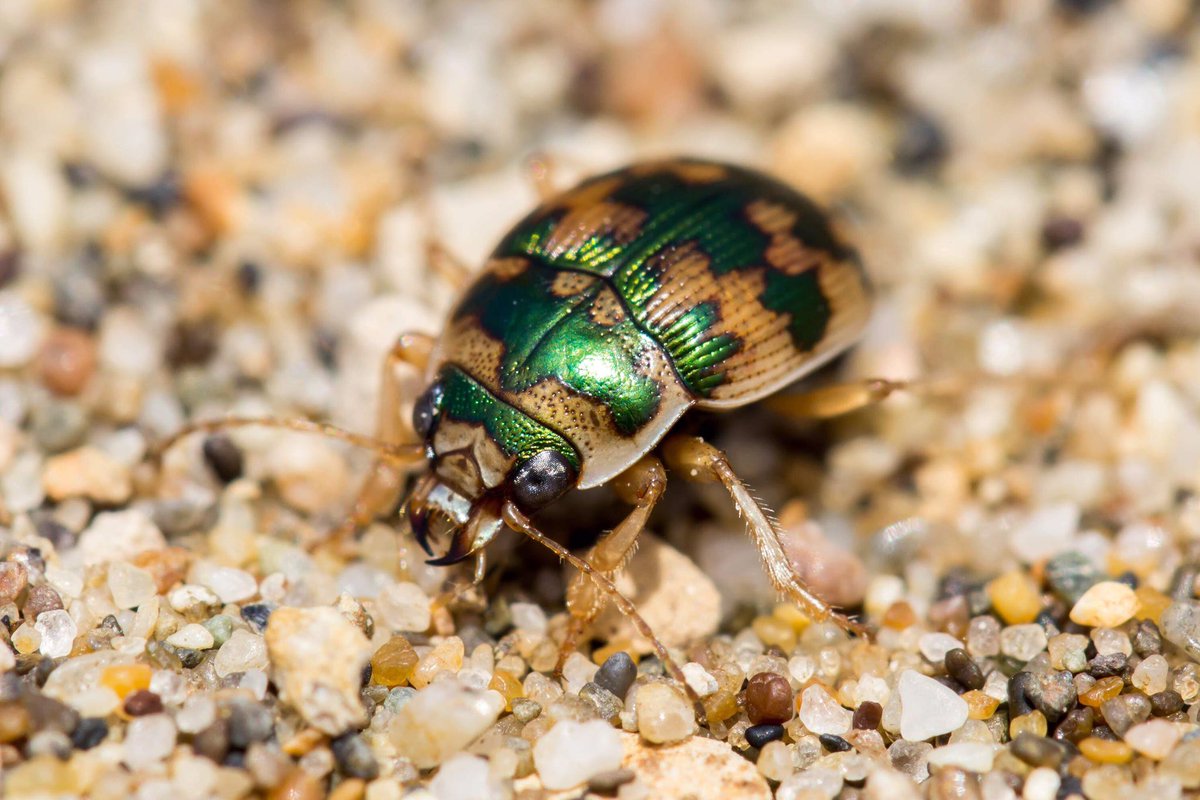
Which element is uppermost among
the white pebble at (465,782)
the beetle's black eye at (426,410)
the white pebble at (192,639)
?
the beetle's black eye at (426,410)

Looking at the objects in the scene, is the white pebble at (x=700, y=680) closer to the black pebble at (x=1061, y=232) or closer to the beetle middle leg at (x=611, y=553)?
the beetle middle leg at (x=611, y=553)

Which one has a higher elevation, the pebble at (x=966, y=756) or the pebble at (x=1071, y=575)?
the pebble at (x=1071, y=575)

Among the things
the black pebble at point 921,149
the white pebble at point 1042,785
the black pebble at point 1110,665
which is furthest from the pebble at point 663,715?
the black pebble at point 921,149

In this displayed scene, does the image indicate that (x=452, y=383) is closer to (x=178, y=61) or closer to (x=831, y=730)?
(x=831, y=730)

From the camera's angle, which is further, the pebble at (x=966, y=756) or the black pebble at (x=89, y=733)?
the pebble at (x=966, y=756)

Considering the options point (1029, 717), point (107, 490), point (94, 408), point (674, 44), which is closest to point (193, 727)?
point (107, 490)

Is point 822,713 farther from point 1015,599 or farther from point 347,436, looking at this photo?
point 347,436

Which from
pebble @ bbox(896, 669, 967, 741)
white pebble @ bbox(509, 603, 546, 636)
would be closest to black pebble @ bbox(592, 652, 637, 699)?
white pebble @ bbox(509, 603, 546, 636)

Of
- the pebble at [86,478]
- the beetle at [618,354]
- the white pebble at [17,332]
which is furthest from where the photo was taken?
the white pebble at [17,332]
